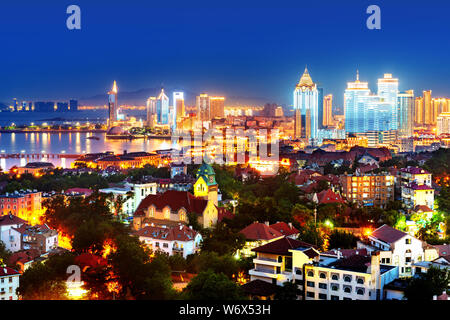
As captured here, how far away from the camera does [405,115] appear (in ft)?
112

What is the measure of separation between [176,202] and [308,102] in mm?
30933

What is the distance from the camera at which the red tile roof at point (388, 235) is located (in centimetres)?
629

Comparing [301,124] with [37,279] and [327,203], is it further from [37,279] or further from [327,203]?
[37,279]

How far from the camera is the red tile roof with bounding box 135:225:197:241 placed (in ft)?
21.6

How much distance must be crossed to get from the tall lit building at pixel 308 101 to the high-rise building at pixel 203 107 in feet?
31.2

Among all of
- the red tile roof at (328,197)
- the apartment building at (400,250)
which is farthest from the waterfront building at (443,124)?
the apartment building at (400,250)

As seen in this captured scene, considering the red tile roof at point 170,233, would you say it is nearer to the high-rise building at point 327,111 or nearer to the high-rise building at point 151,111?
the high-rise building at point 327,111

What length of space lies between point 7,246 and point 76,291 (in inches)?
125

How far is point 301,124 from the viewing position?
3534cm

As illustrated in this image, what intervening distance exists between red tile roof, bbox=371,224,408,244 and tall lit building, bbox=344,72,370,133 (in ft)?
92.7

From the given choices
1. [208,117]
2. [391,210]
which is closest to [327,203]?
[391,210]

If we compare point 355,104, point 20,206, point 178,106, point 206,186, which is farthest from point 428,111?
point 206,186

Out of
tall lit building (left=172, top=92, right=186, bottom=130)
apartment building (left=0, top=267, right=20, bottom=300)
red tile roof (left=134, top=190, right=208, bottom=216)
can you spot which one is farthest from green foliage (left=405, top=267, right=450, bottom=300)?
tall lit building (left=172, top=92, right=186, bottom=130)

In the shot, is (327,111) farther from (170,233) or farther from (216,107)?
(170,233)
